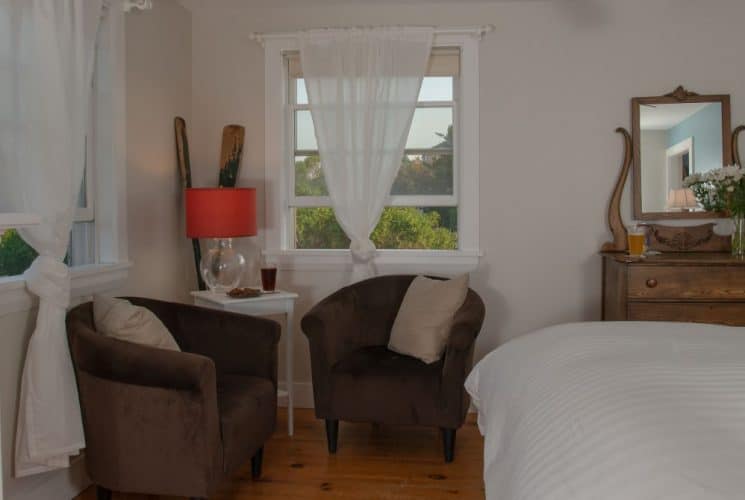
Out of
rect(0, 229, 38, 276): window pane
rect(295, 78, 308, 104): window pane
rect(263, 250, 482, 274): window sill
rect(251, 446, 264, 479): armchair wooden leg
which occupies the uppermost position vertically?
rect(295, 78, 308, 104): window pane

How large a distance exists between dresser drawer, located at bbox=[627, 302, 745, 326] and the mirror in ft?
2.23

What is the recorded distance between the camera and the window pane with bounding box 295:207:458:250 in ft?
14.2

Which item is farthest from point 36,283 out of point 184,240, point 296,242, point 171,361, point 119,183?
point 296,242

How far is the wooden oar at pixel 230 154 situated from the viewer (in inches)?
165

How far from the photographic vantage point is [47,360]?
257cm

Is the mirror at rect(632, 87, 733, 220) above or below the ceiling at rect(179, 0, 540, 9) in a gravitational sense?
below

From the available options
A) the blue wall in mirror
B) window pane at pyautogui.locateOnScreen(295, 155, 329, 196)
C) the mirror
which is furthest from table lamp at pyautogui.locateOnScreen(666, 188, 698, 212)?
window pane at pyautogui.locateOnScreen(295, 155, 329, 196)

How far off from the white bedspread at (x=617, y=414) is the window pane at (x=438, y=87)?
240cm

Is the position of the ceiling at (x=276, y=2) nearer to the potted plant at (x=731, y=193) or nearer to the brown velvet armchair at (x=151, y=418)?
the potted plant at (x=731, y=193)

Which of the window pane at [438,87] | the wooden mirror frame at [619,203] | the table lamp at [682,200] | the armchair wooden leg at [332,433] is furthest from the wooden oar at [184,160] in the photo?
the table lamp at [682,200]

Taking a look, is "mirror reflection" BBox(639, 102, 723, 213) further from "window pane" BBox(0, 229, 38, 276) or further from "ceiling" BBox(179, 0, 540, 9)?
"window pane" BBox(0, 229, 38, 276)

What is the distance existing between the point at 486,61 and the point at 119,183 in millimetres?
2161

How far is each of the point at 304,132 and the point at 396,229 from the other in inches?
32.2

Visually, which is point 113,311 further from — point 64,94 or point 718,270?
point 718,270
